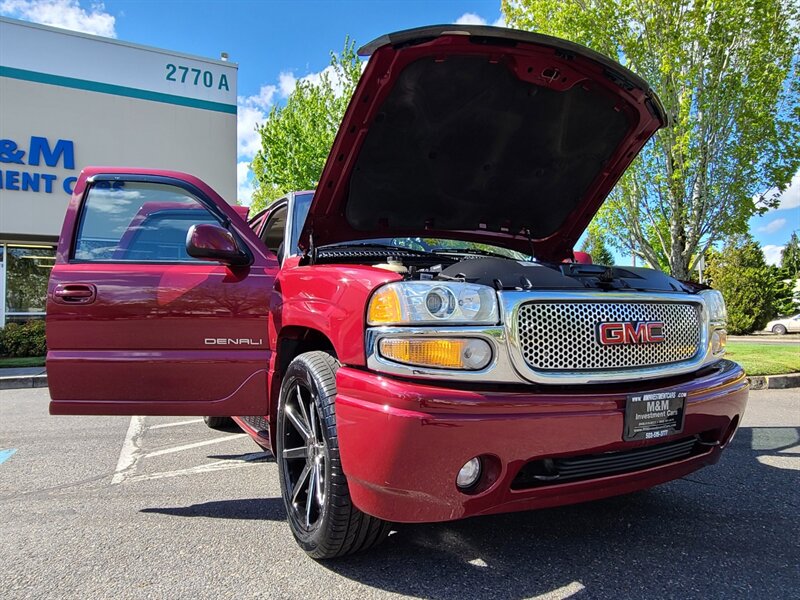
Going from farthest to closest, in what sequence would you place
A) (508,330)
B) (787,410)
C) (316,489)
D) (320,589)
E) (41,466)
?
(787,410) → (41,466) → (316,489) → (320,589) → (508,330)

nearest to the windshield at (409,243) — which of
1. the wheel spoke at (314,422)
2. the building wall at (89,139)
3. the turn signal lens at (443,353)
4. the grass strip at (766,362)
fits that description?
the wheel spoke at (314,422)

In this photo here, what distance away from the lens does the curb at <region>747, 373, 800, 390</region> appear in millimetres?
7422

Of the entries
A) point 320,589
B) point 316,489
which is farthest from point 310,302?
point 320,589

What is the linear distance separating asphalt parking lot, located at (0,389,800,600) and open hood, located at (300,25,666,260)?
1.58m

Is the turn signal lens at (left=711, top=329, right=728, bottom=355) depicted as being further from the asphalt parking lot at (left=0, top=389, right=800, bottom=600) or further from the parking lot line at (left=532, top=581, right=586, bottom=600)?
the parking lot line at (left=532, top=581, right=586, bottom=600)

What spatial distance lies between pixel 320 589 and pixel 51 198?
1437cm

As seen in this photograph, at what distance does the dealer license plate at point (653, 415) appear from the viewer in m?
2.04

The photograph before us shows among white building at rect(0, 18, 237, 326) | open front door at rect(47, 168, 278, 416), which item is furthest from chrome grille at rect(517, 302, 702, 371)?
white building at rect(0, 18, 237, 326)

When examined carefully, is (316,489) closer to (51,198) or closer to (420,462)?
(420,462)

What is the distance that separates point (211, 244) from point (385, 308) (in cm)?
131

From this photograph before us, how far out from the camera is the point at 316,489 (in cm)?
239

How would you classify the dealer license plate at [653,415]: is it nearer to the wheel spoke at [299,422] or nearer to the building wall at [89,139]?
the wheel spoke at [299,422]

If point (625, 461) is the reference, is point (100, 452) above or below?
below

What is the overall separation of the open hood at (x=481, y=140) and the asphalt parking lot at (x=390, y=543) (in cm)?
158
